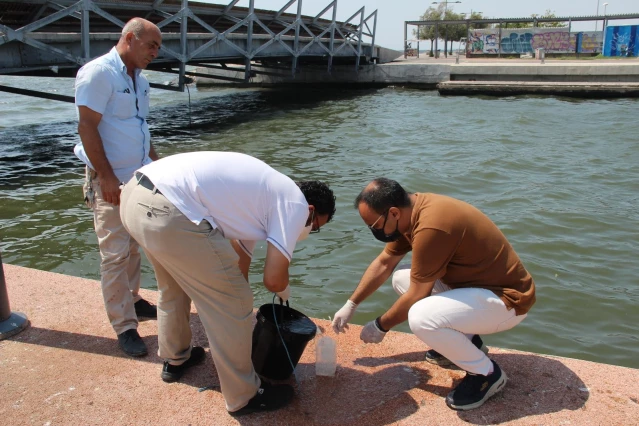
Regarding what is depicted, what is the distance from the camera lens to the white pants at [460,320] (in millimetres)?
3246

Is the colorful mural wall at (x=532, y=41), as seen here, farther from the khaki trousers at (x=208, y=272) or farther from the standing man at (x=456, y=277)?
the khaki trousers at (x=208, y=272)

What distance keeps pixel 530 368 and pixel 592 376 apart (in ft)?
1.14

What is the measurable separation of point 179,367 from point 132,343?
18.5 inches

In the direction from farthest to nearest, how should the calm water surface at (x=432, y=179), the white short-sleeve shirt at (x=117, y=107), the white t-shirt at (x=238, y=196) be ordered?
the calm water surface at (x=432, y=179)
the white short-sleeve shirt at (x=117, y=107)
the white t-shirt at (x=238, y=196)

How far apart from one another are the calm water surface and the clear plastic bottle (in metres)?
2.09

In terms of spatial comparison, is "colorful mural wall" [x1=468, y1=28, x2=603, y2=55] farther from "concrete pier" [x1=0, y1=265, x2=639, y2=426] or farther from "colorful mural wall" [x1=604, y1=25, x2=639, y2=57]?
"concrete pier" [x1=0, y1=265, x2=639, y2=426]

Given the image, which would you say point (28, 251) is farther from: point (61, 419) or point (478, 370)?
point (478, 370)

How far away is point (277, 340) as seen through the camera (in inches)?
133

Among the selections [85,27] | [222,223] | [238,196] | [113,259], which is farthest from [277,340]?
[85,27]

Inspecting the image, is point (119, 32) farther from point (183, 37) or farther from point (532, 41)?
point (532, 41)

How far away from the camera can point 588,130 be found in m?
16.2

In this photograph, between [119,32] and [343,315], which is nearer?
[343,315]

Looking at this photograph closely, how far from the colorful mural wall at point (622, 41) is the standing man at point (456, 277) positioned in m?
40.7

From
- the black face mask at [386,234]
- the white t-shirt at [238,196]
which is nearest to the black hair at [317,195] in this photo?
the white t-shirt at [238,196]
